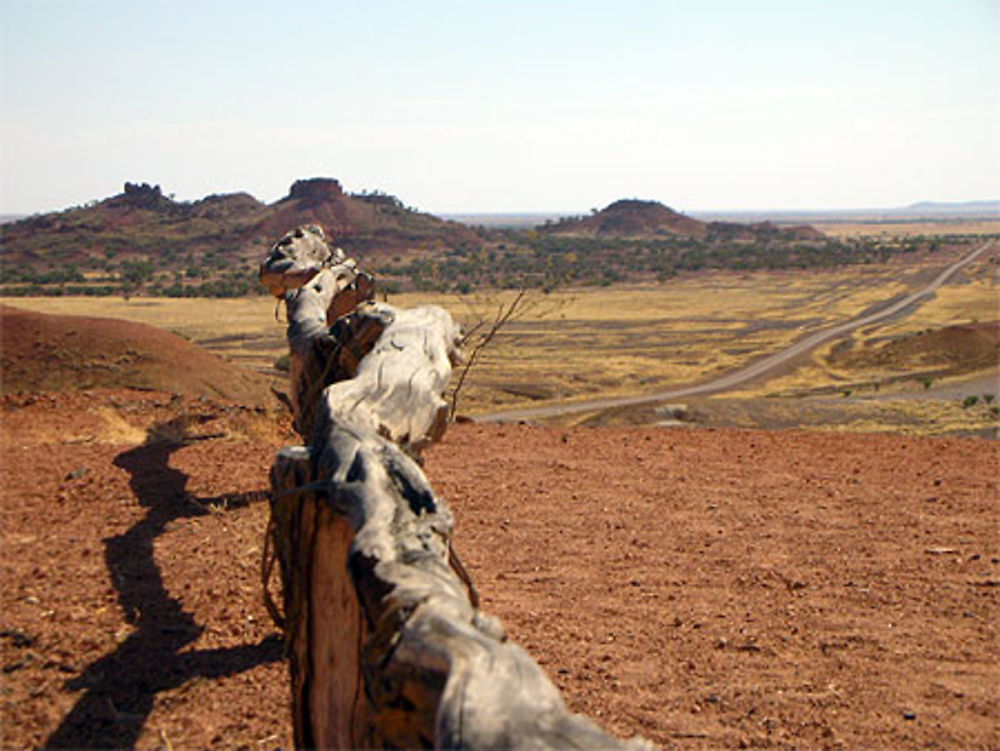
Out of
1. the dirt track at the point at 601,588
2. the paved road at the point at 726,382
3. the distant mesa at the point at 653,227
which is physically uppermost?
the distant mesa at the point at 653,227

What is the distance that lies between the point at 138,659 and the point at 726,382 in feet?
97.1

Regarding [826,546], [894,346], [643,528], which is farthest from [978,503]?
[894,346]

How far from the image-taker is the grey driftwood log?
6.81 feet

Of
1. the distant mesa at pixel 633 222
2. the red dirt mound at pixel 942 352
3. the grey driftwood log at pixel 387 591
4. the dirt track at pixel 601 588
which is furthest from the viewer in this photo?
the distant mesa at pixel 633 222

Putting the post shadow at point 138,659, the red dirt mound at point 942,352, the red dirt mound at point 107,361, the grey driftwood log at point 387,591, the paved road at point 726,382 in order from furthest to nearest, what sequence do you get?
the red dirt mound at point 942,352 → the paved road at point 726,382 → the red dirt mound at point 107,361 → the post shadow at point 138,659 → the grey driftwood log at point 387,591

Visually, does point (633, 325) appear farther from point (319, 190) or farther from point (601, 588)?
point (319, 190)

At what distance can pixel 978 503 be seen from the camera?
8.55 meters

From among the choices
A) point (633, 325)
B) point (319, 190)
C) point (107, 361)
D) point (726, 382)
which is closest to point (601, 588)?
point (107, 361)

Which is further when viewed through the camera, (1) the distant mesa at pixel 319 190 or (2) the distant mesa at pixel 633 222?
(2) the distant mesa at pixel 633 222

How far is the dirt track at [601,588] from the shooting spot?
457cm

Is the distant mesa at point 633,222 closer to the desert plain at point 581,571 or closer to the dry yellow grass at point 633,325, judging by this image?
the dry yellow grass at point 633,325

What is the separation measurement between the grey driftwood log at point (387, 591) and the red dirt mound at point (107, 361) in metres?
9.54

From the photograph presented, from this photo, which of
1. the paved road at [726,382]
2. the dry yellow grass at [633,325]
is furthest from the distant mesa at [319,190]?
the paved road at [726,382]

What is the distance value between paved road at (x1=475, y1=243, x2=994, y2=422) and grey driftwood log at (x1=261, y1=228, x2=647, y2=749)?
62.5 feet
